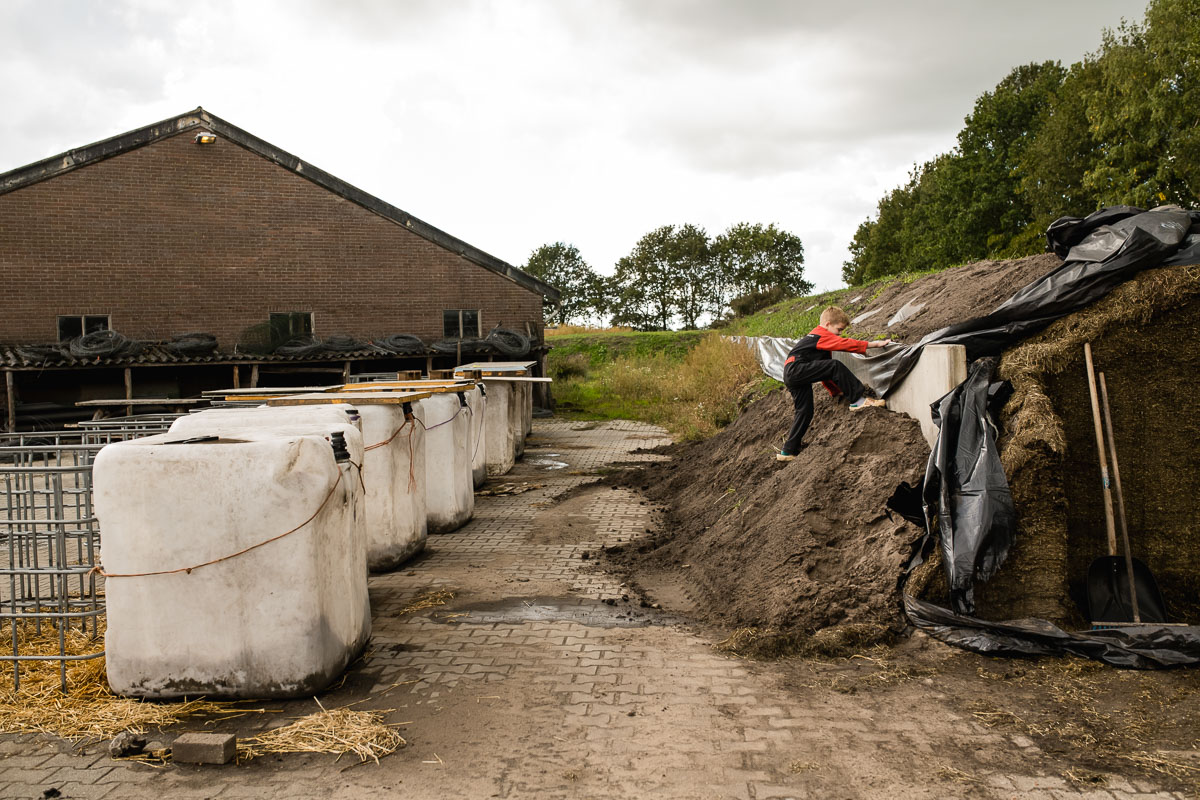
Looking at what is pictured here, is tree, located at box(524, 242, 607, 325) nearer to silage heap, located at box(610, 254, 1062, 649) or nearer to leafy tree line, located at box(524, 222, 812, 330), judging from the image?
leafy tree line, located at box(524, 222, 812, 330)

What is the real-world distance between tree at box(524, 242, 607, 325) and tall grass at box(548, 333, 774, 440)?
124ft

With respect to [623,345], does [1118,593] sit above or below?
below

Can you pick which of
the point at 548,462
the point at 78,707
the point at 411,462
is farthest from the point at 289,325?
the point at 78,707

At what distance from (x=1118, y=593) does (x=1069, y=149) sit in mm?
36804

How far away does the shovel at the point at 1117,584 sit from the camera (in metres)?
5.56

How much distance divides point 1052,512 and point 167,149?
24081 millimetres

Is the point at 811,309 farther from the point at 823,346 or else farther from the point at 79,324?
the point at 79,324

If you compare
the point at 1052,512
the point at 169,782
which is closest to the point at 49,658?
the point at 169,782

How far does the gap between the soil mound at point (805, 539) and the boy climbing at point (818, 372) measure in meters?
0.20

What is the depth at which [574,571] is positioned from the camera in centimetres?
799

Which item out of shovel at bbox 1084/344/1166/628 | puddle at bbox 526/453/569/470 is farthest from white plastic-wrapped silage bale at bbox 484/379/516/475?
shovel at bbox 1084/344/1166/628

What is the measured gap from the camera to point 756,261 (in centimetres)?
6744

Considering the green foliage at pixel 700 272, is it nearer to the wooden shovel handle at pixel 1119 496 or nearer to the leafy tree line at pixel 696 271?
the leafy tree line at pixel 696 271

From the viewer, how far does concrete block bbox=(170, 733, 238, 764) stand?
4121 millimetres
